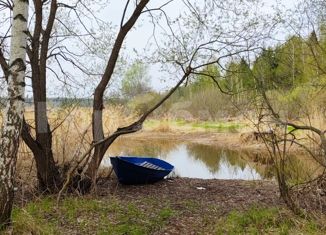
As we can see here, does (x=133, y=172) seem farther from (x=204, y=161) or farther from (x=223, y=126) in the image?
(x=223, y=126)

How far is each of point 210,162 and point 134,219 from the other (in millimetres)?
9768

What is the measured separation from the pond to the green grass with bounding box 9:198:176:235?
3453 mm

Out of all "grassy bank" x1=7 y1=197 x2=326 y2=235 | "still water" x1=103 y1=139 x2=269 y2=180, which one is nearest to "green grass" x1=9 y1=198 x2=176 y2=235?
"grassy bank" x1=7 y1=197 x2=326 y2=235

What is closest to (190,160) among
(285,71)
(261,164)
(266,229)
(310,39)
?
(261,164)

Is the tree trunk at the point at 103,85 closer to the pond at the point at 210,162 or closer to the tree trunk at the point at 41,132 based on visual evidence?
the tree trunk at the point at 41,132

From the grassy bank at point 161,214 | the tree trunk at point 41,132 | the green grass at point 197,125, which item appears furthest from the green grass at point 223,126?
the tree trunk at point 41,132

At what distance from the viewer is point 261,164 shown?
528 inches

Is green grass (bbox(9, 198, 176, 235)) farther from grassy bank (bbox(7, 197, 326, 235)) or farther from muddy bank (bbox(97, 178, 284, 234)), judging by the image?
muddy bank (bbox(97, 178, 284, 234))

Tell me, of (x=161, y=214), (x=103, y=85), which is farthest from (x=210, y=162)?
(x=161, y=214)

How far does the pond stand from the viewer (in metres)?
11.5

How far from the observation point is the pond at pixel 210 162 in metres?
11.5

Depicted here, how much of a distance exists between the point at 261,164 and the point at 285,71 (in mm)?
5857

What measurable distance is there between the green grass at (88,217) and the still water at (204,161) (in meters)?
4.39

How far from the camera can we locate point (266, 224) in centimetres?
500
